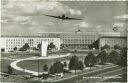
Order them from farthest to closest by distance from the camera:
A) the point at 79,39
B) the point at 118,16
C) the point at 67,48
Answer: the point at 79,39 < the point at 67,48 < the point at 118,16

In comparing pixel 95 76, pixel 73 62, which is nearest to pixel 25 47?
pixel 73 62

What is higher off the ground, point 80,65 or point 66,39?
point 66,39

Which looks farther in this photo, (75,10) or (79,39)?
(79,39)

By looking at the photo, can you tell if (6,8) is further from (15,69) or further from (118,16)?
(118,16)

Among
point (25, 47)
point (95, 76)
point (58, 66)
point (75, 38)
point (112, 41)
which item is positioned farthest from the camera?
point (75, 38)

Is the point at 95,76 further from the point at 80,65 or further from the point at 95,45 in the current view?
the point at 95,45

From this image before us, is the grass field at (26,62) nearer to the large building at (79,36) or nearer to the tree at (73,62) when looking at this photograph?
the tree at (73,62)

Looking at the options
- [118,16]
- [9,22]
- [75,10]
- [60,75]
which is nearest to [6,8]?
[9,22]

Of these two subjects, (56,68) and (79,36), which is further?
(79,36)
